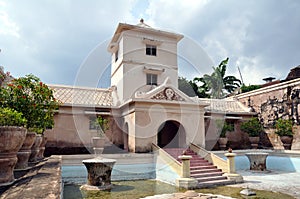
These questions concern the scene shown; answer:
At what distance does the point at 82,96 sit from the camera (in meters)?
15.4

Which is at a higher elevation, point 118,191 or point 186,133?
point 186,133

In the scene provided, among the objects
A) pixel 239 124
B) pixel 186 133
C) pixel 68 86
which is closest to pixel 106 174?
pixel 186 133

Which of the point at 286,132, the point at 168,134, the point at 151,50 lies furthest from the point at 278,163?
the point at 151,50

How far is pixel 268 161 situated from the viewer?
Answer: 13.4 meters

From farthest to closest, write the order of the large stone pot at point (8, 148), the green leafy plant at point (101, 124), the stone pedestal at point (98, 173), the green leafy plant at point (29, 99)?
the green leafy plant at point (101, 124) < the stone pedestal at point (98, 173) < the green leafy plant at point (29, 99) < the large stone pot at point (8, 148)

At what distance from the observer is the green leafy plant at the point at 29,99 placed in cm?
685

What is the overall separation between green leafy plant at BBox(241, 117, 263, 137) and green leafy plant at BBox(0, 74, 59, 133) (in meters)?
13.3

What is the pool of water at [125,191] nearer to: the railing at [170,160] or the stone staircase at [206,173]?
the railing at [170,160]

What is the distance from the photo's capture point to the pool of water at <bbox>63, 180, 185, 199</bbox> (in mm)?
7180

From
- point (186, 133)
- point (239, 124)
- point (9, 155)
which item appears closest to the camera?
point (9, 155)

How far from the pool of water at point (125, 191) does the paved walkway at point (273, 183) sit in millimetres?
2965

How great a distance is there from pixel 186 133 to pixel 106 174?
5892mm

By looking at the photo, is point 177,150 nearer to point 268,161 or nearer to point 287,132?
point 268,161

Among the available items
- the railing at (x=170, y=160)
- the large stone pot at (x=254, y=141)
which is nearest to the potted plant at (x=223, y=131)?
the large stone pot at (x=254, y=141)
